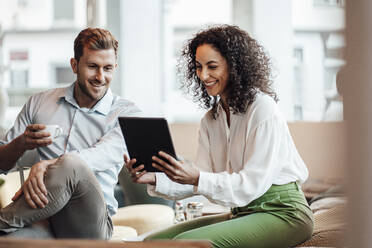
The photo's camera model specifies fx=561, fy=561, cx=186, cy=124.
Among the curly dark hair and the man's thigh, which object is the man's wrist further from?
the curly dark hair

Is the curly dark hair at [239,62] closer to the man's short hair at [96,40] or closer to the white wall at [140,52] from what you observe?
the man's short hair at [96,40]

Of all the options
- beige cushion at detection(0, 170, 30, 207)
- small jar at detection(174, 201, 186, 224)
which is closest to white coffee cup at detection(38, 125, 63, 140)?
beige cushion at detection(0, 170, 30, 207)

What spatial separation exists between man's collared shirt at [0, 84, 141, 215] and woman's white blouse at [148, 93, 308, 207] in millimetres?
265

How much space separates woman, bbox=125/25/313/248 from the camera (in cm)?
139

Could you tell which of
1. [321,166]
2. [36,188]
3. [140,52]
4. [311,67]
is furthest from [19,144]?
[311,67]

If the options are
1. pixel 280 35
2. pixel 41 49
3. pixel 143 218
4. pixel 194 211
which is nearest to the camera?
pixel 194 211

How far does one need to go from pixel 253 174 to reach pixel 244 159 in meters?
0.09

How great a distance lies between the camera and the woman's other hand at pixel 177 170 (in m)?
1.33

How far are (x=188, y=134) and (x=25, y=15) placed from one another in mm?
2015

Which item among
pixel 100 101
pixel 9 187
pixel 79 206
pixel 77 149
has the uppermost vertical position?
pixel 100 101

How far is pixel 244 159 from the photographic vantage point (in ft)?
4.87

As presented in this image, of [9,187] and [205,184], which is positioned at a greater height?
[205,184]

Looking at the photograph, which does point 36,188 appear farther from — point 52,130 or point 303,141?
point 303,141

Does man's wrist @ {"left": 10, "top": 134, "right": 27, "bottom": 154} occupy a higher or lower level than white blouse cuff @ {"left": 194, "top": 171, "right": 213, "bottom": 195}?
higher
